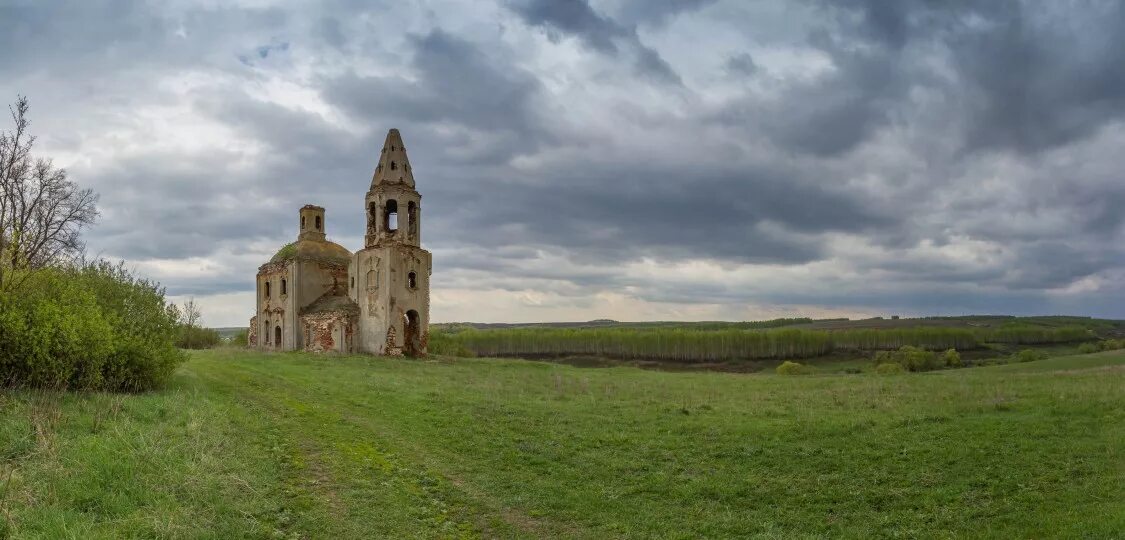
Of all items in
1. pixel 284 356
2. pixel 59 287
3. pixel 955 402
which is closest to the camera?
pixel 59 287

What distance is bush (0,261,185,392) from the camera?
15.7 metres

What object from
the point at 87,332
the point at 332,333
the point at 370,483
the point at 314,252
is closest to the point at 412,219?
the point at 314,252

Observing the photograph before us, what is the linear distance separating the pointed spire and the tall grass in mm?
58653

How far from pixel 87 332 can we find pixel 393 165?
31282 mm

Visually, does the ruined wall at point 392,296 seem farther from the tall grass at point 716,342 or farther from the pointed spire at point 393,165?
the tall grass at point 716,342

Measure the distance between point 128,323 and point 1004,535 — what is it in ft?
70.3

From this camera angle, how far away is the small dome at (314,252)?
4906cm

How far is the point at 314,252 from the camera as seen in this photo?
1953 inches

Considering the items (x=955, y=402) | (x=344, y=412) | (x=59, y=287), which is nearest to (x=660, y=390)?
(x=955, y=402)

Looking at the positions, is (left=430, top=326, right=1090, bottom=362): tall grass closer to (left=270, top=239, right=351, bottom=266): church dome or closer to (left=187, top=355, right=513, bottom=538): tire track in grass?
(left=270, top=239, right=351, bottom=266): church dome

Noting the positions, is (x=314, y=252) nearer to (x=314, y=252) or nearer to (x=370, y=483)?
A: (x=314, y=252)

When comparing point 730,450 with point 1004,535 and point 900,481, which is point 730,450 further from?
point 1004,535

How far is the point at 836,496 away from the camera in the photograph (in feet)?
41.3

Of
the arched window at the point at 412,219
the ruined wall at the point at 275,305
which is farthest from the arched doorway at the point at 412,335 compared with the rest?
the ruined wall at the point at 275,305
